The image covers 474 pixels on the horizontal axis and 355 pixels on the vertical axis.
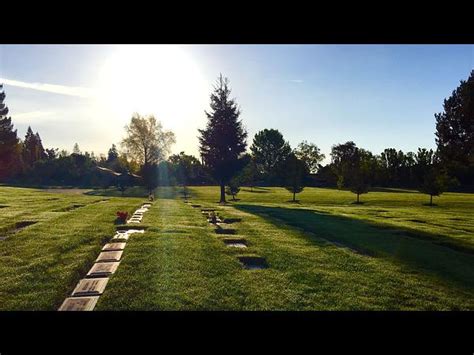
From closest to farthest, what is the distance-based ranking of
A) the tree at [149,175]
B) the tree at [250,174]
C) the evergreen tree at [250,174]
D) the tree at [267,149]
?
1. the tree at [149,175]
2. the tree at [250,174]
3. the evergreen tree at [250,174]
4. the tree at [267,149]

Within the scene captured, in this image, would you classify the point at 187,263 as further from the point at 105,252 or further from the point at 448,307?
the point at 448,307

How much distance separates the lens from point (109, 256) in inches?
253

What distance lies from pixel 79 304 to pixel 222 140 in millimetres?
21923

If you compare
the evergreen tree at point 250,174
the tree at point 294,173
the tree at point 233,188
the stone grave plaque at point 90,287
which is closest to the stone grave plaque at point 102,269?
the stone grave plaque at point 90,287

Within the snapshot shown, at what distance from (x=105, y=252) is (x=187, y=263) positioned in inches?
71.7

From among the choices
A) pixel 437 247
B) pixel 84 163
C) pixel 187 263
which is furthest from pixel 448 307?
pixel 84 163

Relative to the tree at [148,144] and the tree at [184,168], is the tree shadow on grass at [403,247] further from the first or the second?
the tree at [184,168]

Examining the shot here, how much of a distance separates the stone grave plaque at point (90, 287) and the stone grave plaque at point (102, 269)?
10.5 inches

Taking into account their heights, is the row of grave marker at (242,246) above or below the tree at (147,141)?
below

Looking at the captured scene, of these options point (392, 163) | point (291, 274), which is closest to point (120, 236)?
point (291, 274)

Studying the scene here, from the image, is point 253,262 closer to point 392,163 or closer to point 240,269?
point 240,269

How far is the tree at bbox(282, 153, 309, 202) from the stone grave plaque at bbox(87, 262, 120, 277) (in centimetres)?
2448

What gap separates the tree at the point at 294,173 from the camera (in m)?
29.3
